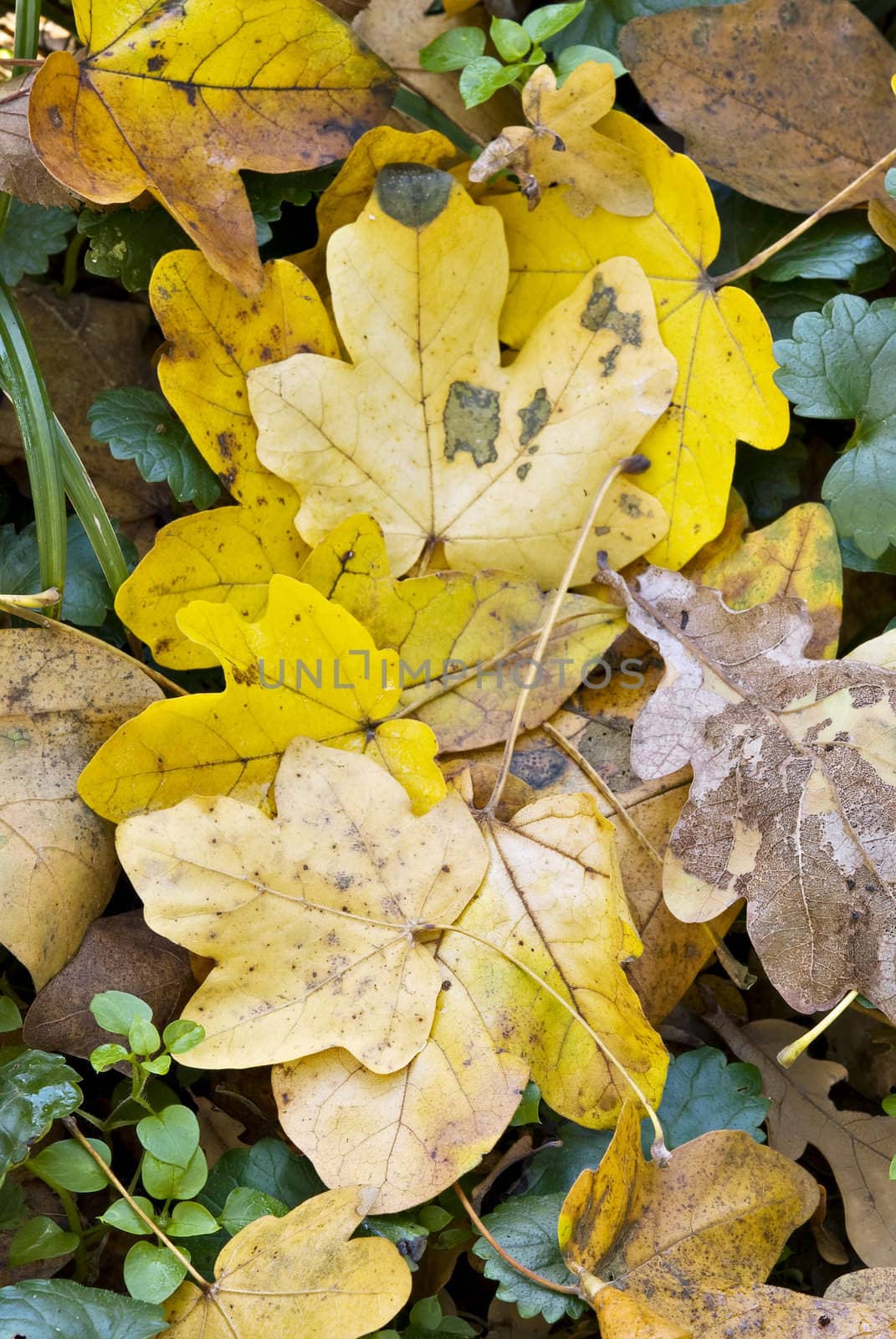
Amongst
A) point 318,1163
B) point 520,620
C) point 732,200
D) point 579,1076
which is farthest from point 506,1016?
point 732,200

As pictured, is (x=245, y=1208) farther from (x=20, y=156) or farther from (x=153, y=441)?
(x=20, y=156)

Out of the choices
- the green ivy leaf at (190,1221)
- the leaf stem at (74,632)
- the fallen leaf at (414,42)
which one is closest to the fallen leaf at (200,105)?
the fallen leaf at (414,42)

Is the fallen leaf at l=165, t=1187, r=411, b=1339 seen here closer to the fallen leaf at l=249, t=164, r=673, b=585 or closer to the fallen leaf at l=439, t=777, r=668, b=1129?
the fallen leaf at l=439, t=777, r=668, b=1129

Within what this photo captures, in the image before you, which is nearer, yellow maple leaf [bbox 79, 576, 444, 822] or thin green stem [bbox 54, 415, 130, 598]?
yellow maple leaf [bbox 79, 576, 444, 822]

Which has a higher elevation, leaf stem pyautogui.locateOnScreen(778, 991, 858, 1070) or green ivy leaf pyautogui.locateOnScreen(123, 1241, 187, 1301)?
green ivy leaf pyautogui.locateOnScreen(123, 1241, 187, 1301)

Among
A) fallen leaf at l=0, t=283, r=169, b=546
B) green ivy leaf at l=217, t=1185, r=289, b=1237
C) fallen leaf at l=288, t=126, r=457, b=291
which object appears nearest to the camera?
green ivy leaf at l=217, t=1185, r=289, b=1237

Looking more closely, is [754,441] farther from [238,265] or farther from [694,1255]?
[694,1255]

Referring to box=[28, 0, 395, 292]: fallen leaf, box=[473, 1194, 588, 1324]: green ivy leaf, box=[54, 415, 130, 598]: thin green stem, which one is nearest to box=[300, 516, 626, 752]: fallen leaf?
box=[54, 415, 130, 598]: thin green stem
